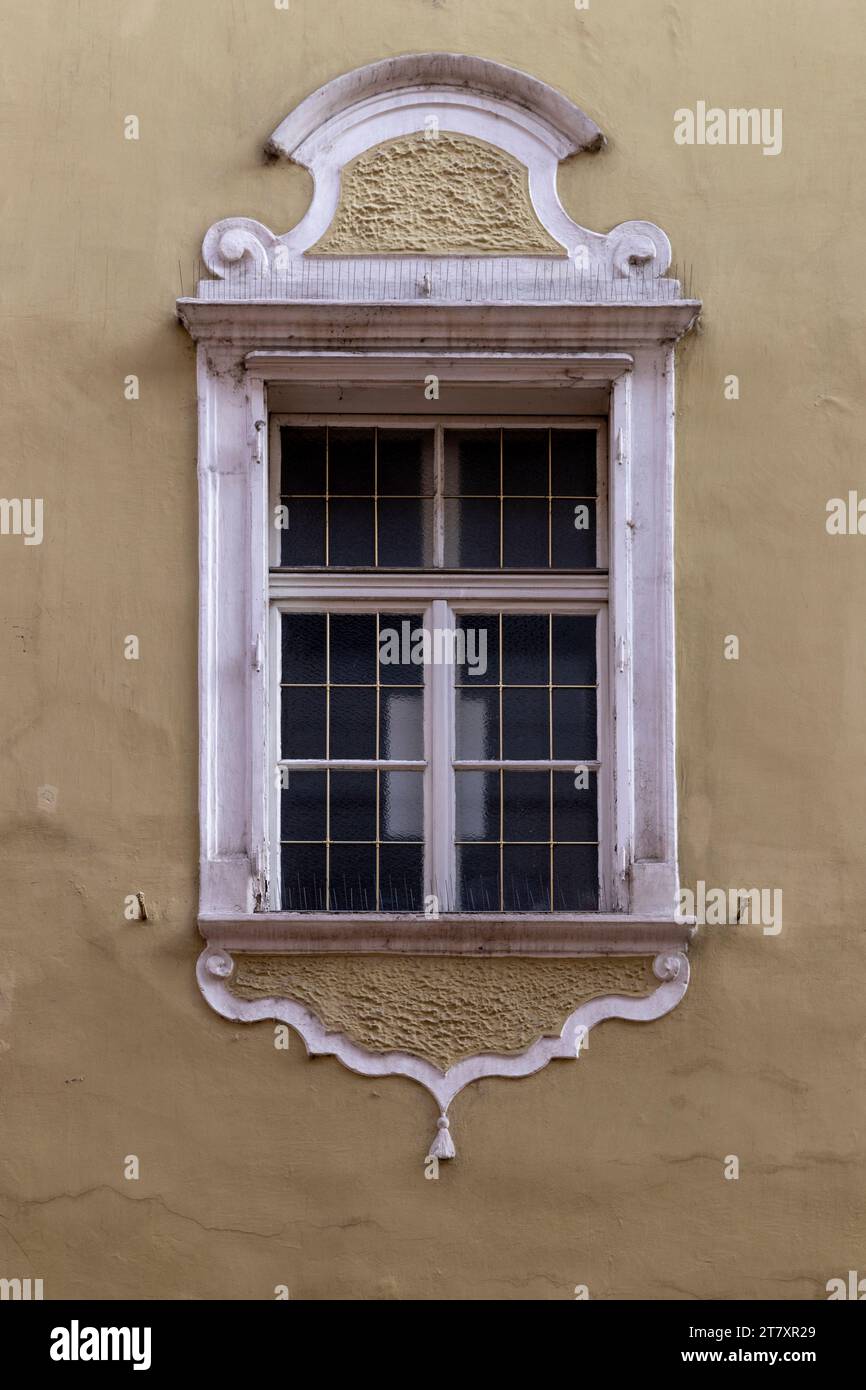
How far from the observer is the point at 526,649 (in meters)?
6.30

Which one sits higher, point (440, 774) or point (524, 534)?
point (524, 534)

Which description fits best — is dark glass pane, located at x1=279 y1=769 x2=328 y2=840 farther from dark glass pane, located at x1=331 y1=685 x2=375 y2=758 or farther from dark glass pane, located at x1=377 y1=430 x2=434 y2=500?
dark glass pane, located at x1=377 y1=430 x2=434 y2=500

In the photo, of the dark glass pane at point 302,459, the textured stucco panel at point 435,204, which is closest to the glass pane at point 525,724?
the dark glass pane at point 302,459

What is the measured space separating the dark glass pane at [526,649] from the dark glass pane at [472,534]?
0.75ft

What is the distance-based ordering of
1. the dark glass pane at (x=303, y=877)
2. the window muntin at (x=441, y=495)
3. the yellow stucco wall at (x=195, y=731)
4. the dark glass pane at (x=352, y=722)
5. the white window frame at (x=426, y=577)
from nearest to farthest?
the yellow stucco wall at (x=195, y=731), the white window frame at (x=426, y=577), the dark glass pane at (x=303, y=877), the dark glass pane at (x=352, y=722), the window muntin at (x=441, y=495)

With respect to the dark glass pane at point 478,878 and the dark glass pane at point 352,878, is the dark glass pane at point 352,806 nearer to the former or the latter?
the dark glass pane at point 352,878

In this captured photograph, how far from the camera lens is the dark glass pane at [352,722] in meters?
6.24

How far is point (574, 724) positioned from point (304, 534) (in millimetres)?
1175

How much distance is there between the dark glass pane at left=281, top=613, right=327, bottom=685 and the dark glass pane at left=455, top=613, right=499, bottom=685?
0.49 m

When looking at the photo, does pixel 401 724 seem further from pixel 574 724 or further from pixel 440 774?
pixel 574 724

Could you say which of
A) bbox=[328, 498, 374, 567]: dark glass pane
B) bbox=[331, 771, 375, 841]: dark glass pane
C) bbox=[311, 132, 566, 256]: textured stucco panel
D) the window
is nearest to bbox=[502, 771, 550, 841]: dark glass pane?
the window

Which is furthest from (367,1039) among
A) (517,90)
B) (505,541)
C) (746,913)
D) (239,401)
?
(517,90)

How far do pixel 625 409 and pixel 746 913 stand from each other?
1.78 metres

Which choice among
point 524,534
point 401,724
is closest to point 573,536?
point 524,534
